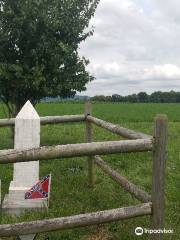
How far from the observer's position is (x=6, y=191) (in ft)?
25.5

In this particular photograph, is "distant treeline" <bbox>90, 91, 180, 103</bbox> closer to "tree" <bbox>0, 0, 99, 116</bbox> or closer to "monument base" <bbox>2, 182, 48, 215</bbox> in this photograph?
"tree" <bbox>0, 0, 99, 116</bbox>

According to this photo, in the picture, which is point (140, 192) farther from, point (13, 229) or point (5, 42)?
point (5, 42)

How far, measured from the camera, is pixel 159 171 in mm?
4438

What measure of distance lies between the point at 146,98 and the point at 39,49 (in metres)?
84.0

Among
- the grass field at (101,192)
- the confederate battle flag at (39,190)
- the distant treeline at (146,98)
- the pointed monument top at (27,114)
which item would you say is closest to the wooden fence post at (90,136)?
the grass field at (101,192)

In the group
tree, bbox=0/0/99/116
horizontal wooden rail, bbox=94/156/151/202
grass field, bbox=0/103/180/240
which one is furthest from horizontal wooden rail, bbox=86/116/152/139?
tree, bbox=0/0/99/116

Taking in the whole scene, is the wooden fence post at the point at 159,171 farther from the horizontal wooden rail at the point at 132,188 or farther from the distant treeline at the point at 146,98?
the distant treeline at the point at 146,98

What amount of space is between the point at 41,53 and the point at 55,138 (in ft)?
10.9

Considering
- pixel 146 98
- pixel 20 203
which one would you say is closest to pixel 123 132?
pixel 20 203

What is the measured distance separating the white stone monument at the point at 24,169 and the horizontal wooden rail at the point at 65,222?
90.5 inches

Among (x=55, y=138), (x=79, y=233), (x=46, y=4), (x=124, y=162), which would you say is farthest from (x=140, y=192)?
(x=55, y=138)

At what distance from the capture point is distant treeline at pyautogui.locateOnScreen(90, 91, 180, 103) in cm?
8834

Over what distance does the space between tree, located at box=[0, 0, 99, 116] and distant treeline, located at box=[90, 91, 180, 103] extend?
248ft

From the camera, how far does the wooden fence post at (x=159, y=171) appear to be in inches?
172
